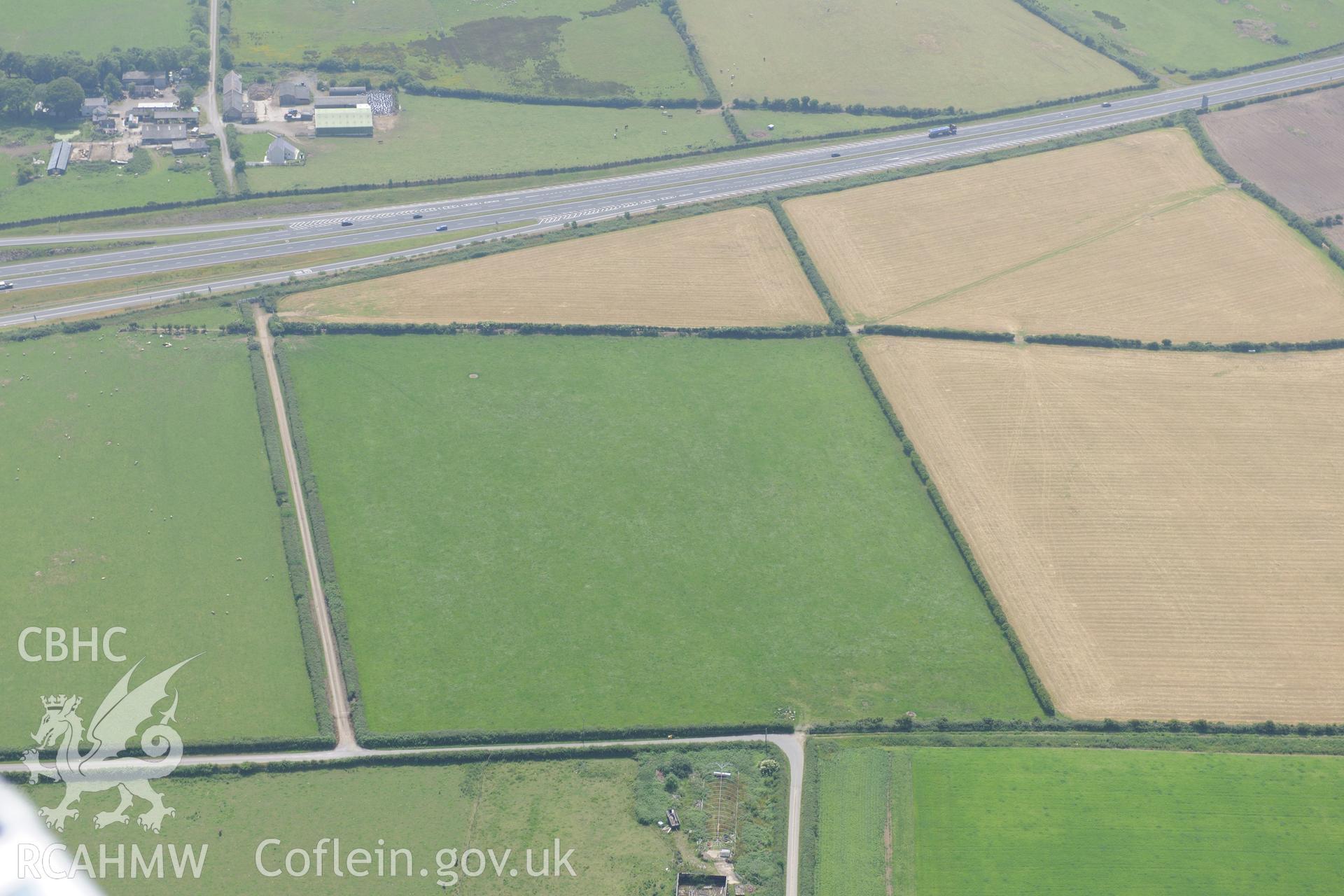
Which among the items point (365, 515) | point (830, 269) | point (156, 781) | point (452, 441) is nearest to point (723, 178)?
point (830, 269)

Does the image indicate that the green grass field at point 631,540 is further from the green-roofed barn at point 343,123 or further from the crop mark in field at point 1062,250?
the green-roofed barn at point 343,123

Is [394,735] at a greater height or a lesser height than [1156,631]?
lesser

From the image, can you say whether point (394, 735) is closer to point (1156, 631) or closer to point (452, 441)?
point (452, 441)

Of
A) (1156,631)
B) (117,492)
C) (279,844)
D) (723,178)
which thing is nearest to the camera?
(279,844)

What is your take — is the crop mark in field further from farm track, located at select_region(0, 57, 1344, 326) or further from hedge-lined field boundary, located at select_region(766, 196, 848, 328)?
farm track, located at select_region(0, 57, 1344, 326)

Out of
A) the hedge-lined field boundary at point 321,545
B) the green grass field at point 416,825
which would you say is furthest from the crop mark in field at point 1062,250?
the green grass field at point 416,825

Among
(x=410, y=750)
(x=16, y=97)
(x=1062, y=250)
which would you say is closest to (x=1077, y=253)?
(x=1062, y=250)

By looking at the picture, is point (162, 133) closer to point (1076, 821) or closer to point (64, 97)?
point (64, 97)

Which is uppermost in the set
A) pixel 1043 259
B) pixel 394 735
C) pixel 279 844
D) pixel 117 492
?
pixel 1043 259
